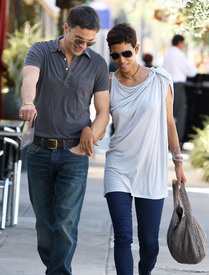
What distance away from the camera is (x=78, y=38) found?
421cm

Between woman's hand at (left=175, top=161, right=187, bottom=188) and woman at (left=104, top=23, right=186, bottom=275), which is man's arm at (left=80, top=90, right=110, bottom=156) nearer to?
woman at (left=104, top=23, right=186, bottom=275)

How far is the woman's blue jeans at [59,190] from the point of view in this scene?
439 centimetres

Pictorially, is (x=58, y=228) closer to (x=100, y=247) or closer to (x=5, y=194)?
(x=100, y=247)

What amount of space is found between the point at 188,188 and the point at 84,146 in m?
5.24

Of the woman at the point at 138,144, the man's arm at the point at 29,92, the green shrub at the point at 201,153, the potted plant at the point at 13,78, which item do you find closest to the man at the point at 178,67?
the green shrub at the point at 201,153

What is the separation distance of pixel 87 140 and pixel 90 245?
2094 millimetres

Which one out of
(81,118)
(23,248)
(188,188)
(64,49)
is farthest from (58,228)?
(188,188)

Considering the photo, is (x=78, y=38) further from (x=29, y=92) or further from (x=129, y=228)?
(x=129, y=228)

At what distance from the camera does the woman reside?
4.53m

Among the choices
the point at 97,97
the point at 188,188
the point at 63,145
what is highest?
the point at 97,97

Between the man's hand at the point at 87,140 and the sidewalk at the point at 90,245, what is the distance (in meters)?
1.37

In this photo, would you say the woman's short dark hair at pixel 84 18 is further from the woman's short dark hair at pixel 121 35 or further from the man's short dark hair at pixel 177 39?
the man's short dark hair at pixel 177 39

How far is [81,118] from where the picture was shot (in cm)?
441

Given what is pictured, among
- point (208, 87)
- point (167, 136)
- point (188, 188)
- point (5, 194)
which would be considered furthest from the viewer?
point (208, 87)
